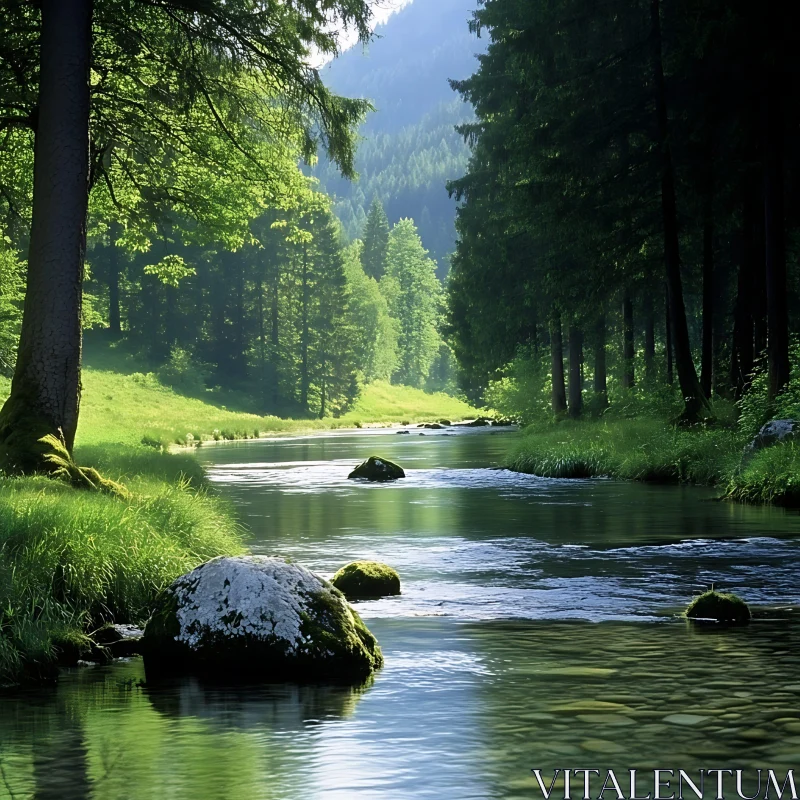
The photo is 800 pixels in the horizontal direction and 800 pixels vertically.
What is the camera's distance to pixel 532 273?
43562 mm

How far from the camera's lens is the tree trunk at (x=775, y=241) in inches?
933

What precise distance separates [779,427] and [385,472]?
1116 cm

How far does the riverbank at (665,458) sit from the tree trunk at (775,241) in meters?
1.89

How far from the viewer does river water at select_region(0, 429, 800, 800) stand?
6691 mm

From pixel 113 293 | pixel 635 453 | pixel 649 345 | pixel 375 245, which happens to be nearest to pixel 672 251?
pixel 635 453

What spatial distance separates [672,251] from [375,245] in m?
127

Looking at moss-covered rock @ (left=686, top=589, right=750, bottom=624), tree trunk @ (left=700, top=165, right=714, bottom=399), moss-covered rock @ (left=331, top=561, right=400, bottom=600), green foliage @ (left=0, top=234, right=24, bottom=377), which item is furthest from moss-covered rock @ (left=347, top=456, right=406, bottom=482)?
moss-covered rock @ (left=686, top=589, right=750, bottom=624)

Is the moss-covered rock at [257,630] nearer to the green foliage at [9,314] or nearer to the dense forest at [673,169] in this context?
the dense forest at [673,169]

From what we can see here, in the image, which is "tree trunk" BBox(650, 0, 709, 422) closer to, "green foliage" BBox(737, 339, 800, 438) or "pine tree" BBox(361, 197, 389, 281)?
"green foliage" BBox(737, 339, 800, 438)

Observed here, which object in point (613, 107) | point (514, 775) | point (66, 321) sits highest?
point (613, 107)

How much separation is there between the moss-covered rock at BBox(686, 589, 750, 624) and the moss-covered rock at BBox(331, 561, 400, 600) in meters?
3.39

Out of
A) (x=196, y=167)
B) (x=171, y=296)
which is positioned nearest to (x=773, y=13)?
(x=196, y=167)

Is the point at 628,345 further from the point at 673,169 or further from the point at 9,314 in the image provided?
the point at 9,314

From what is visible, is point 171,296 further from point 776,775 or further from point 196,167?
point 776,775
